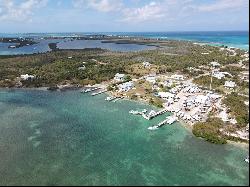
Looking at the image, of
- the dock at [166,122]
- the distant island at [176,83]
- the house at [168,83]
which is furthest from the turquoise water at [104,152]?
the house at [168,83]

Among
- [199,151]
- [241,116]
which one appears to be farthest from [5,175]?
[241,116]

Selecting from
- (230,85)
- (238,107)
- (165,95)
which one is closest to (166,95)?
(165,95)

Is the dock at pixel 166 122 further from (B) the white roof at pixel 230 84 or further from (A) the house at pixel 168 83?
(B) the white roof at pixel 230 84

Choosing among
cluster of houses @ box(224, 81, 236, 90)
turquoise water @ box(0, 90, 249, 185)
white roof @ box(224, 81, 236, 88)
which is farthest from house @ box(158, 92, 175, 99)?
white roof @ box(224, 81, 236, 88)

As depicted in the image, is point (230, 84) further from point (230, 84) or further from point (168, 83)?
point (168, 83)

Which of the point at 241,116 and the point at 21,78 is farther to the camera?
the point at 21,78

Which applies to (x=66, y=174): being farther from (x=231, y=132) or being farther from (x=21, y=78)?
(x=21, y=78)
